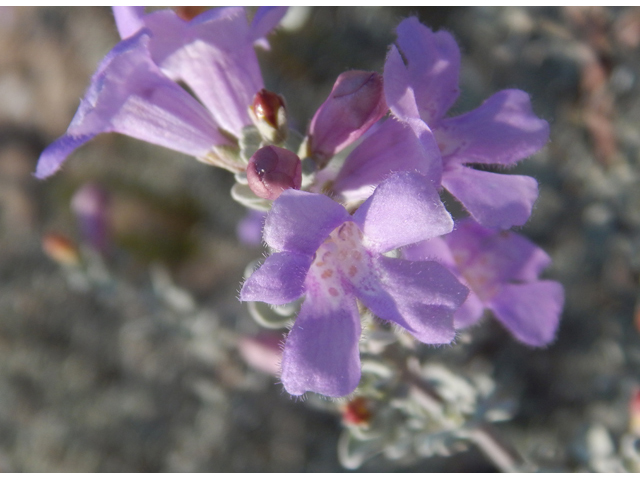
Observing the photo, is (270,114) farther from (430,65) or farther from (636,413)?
(636,413)

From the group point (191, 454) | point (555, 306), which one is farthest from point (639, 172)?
point (191, 454)

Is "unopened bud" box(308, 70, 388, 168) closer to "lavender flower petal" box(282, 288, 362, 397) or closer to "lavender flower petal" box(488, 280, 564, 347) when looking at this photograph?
"lavender flower petal" box(282, 288, 362, 397)

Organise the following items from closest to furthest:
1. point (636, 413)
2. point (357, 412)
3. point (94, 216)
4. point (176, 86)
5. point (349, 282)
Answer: point (349, 282), point (176, 86), point (357, 412), point (636, 413), point (94, 216)

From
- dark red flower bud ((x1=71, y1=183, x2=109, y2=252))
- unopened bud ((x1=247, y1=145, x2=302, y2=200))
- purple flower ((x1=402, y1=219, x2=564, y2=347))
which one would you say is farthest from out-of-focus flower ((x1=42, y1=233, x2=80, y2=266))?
purple flower ((x1=402, y1=219, x2=564, y2=347))

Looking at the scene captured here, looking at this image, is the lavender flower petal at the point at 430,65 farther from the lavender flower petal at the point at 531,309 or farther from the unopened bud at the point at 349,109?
the lavender flower petal at the point at 531,309

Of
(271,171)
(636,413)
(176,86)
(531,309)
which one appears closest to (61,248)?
(176,86)

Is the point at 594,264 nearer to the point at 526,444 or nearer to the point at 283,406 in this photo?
the point at 526,444
